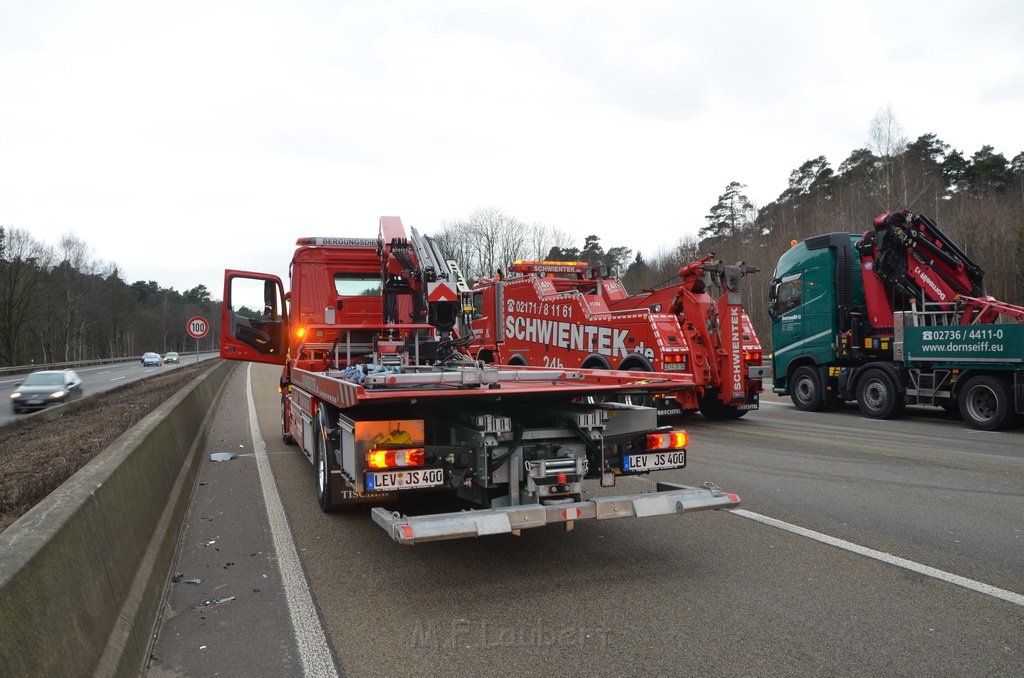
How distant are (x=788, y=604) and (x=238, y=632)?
3.24 meters

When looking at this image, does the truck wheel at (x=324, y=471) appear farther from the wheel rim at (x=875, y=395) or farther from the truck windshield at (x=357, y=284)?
the wheel rim at (x=875, y=395)

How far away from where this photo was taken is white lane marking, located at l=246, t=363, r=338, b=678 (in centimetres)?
355

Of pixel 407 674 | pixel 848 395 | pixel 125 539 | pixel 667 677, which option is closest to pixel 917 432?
pixel 848 395

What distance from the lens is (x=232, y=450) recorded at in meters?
10.8

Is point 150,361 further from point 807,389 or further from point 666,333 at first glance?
point 807,389

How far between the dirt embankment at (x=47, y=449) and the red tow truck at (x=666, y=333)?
6.27 m

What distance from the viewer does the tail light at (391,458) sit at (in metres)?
4.57

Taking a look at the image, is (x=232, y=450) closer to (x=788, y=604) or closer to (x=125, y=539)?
(x=125, y=539)

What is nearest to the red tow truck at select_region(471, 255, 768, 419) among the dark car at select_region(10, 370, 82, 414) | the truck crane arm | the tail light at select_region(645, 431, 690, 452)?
the truck crane arm

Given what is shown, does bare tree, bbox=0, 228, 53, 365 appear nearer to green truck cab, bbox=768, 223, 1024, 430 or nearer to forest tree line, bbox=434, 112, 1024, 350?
forest tree line, bbox=434, 112, 1024, 350

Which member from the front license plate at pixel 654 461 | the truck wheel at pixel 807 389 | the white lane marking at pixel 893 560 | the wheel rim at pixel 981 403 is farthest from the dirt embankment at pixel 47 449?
the wheel rim at pixel 981 403

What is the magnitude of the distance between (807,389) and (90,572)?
48.1ft

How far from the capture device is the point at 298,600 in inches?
174

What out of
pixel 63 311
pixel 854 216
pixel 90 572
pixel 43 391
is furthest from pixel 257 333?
pixel 63 311
